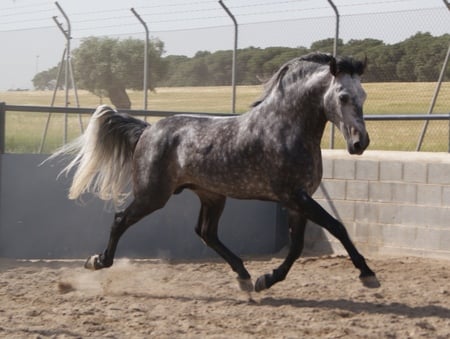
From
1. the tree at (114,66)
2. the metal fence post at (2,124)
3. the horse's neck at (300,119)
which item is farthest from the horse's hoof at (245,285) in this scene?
the tree at (114,66)

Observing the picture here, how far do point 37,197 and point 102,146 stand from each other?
139 cm

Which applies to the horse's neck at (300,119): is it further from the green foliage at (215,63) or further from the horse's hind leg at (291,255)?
the green foliage at (215,63)

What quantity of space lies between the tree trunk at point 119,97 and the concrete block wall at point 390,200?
5.24 metres

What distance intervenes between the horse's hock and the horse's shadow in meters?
1.98

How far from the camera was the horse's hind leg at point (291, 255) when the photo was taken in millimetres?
6660

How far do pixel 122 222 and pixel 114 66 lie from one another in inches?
274

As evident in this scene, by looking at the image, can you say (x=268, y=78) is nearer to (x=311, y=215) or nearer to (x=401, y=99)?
(x=311, y=215)

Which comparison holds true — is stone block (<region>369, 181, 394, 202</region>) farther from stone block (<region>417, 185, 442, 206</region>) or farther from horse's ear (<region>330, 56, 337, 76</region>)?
horse's ear (<region>330, 56, 337, 76</region>)

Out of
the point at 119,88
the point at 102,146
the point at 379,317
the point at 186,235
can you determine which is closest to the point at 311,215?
the point at 379,317

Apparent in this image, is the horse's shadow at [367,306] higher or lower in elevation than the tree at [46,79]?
lower

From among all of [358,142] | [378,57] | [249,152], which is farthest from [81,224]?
[378,57]

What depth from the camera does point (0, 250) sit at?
8836 mm

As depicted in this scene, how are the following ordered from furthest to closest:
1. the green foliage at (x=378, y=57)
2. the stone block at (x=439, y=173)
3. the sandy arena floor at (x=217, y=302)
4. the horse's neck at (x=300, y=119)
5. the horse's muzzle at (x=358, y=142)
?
the green foliage at (x=378, y=57)
the stone block at (x=439, y=173)
the horse's neck at (x=300, y=119)
the horse's muzzle at (x=358, y=142)
the sandy arena floor at (x=217, y=302)

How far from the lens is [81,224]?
29.6 feet
